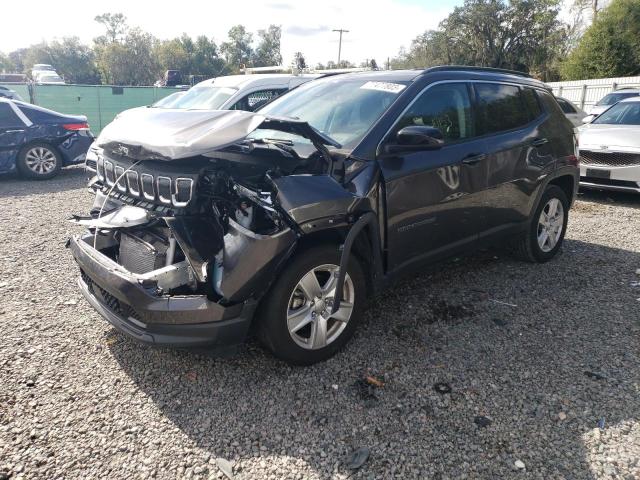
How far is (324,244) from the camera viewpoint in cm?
303

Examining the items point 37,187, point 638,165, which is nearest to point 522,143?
point 638,165

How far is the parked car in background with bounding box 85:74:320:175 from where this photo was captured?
795cm

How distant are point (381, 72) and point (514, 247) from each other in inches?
89.6

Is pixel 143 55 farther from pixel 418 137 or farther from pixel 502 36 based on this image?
pixel 418 137

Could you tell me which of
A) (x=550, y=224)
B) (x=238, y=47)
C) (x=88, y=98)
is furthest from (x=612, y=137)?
(x=238, y=47)

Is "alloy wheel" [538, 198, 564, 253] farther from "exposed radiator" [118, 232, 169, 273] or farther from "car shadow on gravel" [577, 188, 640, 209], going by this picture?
"exposed radiator" [118, 232, 169, 273]

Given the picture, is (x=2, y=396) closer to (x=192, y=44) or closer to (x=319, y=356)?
(x=319, y=356)

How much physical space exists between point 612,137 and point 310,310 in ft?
22.8

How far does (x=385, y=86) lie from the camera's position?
370 cm

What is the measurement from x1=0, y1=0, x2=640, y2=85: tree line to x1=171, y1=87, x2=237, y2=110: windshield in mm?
3438

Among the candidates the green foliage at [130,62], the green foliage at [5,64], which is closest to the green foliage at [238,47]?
the green foliage at [130,62]

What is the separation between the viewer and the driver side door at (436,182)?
3373mm

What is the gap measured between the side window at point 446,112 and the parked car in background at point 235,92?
13.4 ft

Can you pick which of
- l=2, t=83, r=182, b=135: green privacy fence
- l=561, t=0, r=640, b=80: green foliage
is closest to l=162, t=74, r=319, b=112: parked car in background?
l=2, t=83, r=182, b=135: green privacy fence
